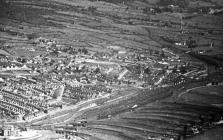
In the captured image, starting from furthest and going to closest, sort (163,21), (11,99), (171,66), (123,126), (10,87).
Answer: (163,21) → (171,66) → (10,87) → (11,99) → (123,126)

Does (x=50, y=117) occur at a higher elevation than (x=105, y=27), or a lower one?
lower

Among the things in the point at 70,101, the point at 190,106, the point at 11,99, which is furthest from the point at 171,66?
the point at 11,99

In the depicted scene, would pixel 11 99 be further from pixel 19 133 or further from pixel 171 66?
pixel 171 66

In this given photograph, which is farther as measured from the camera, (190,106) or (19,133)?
(190,106)

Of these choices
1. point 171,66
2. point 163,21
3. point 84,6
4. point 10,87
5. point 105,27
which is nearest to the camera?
point 10,87

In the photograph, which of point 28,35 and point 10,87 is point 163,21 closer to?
point 28,35

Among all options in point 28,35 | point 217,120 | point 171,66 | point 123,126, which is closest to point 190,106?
point 217,120
